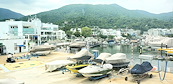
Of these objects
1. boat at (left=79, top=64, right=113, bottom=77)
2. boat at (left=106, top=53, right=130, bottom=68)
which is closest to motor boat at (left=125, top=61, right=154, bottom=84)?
boat at (left=79, top=64, right=113, bottom=77)

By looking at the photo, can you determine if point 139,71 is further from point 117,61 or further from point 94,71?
point 117,61

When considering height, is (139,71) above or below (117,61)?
below

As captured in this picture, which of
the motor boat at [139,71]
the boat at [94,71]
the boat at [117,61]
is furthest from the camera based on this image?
the boat at [117,61]

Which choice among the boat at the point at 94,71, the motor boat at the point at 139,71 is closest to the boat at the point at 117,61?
the boat at the point at 94,71

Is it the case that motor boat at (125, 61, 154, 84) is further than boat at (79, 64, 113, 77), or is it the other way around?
boat at (79, 64, 113, 77)

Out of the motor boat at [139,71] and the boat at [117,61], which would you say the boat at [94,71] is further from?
the boat at [117,61]

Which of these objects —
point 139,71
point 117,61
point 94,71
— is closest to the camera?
point 139,71

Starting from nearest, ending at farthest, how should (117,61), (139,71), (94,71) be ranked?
1. (139,71)
2. (94,71)
3. (117,61)

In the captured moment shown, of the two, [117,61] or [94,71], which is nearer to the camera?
[94,71]

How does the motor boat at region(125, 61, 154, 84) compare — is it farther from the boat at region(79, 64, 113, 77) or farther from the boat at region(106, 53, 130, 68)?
the boat at region(106, 53, 130, 68)

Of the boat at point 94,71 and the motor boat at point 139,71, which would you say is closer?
the motor boat at point 139,71

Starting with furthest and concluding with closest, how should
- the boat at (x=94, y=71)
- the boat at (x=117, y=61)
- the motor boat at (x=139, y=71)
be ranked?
the boat at (x=117, y=61), the boat at (x=94, y=71), the motor boat at (x=139, y=71)

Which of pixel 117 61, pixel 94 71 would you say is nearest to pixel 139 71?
pixel 94 71
